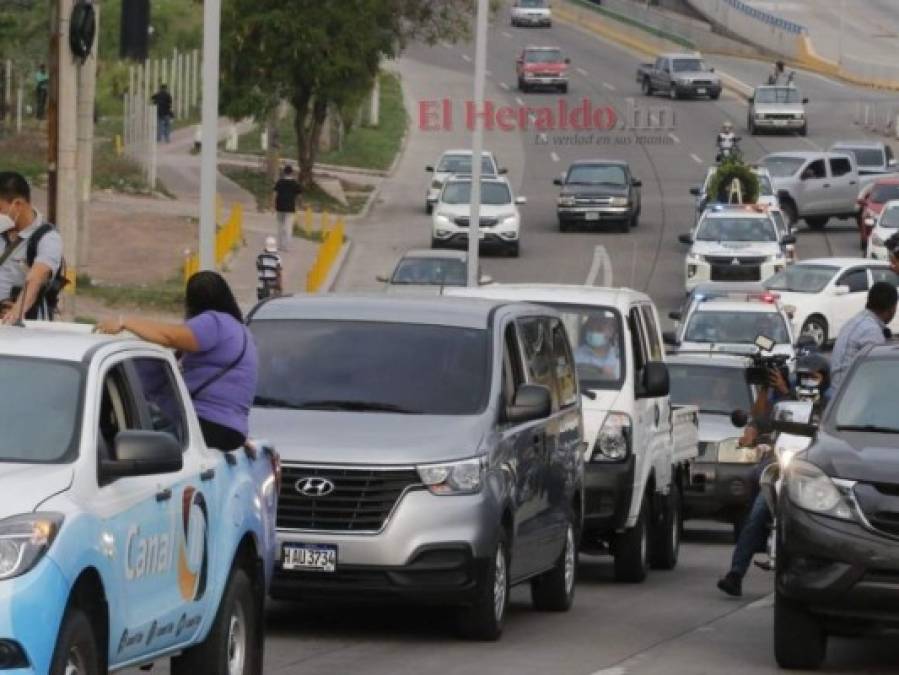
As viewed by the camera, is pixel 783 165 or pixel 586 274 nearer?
pixel 586 274

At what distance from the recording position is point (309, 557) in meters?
13.3

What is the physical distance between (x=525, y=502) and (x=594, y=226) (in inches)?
1716

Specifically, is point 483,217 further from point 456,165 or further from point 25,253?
point 25,253

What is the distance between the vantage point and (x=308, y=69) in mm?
57344

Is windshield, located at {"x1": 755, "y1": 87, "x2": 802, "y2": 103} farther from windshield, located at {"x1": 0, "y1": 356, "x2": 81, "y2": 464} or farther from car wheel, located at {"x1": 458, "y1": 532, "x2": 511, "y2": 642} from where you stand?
windshield, located at {"x1": 0, "y1": 356, "x2": 81, "y2": 464}

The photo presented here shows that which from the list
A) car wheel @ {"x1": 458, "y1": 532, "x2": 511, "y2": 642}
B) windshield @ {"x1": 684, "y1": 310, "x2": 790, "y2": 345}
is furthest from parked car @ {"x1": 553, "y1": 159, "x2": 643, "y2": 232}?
car wheel @ {"x1": 458, "y1": 532, "x2": 511, "y2": 642}

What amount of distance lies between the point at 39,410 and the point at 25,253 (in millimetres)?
5268

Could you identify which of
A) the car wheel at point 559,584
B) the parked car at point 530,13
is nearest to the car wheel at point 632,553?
the car wheel at point 559,584

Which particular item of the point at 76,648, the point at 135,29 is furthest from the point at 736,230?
the point at 76,648

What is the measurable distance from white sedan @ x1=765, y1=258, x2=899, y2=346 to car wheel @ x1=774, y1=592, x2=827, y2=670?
28348 mm

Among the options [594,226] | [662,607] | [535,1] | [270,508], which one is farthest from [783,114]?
[270,508]

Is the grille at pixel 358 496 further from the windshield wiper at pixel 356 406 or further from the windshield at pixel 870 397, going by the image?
the windshield at pixel 870 397

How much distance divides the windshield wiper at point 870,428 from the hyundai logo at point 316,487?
2.70 metres

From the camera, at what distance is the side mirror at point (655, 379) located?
1716 cm
